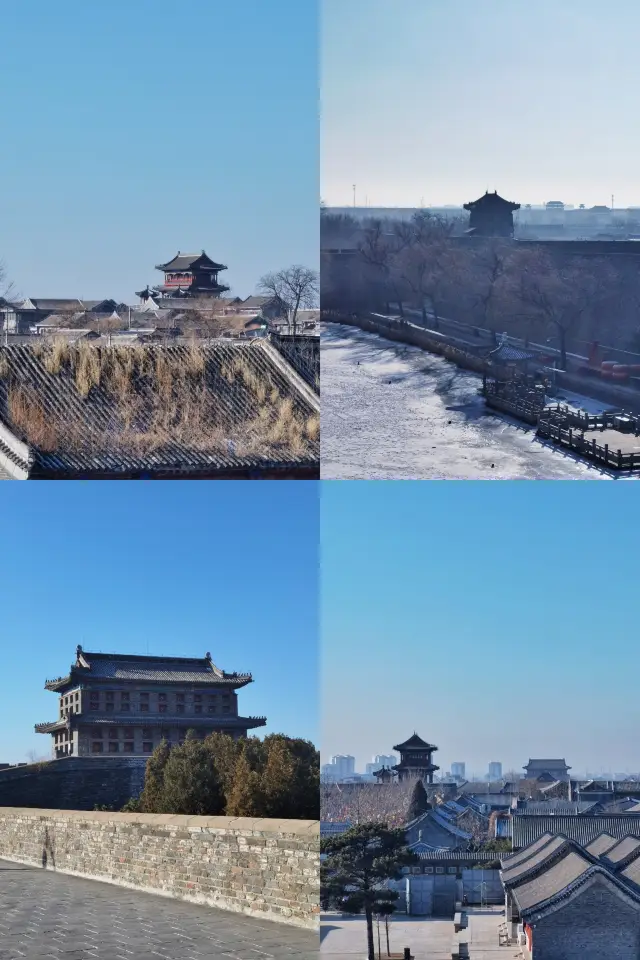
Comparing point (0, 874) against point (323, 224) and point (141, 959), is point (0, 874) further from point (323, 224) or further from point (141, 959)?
point (323, 224)

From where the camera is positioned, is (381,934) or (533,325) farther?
(533,325)

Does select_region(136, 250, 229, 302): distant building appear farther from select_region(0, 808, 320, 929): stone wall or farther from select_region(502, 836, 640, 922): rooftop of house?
select_region(502, 836, 640, 922): rooftop of house

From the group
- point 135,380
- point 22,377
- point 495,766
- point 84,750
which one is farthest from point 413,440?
point 84,750

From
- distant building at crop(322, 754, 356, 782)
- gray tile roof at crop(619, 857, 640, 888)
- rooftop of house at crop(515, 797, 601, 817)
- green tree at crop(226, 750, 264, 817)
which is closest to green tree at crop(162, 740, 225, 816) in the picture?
green tree at crop(226, 750, 264, 817)

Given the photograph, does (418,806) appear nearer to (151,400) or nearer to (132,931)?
(132,931)

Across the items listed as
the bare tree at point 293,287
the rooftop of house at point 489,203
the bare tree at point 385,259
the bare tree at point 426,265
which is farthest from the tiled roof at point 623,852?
the bare tree at point 293,287
